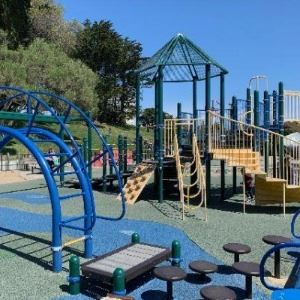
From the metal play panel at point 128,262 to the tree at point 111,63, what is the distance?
44.3 meters

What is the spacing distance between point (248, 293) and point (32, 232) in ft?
16.6

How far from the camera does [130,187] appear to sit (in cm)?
1296

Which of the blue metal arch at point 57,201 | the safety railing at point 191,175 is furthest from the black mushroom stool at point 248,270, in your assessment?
the safety railing at point 191,175

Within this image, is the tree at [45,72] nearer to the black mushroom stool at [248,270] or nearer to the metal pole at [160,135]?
the metal pole at [160,135]

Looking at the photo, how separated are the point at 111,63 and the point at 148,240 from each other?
48529 millimetres

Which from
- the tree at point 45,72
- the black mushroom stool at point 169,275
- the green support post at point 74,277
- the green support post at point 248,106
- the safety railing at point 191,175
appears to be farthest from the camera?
the tree at point 45,72

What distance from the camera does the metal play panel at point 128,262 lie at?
17.4 feet

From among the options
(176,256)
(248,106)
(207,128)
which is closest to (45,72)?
(248,106)

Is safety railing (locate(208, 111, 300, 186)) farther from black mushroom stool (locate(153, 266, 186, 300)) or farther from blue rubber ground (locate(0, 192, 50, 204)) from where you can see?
black mushroom stool (locate(153, 266, 186, 300))

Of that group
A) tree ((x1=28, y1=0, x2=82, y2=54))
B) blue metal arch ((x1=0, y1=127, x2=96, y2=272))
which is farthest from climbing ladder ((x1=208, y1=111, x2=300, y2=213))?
tree ((x1=28, y1=0, x2=82, y2=54))

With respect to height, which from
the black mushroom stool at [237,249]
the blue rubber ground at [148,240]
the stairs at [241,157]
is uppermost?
the stairs at [241,157]

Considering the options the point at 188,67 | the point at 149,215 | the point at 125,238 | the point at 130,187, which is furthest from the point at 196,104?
the point at 125,238

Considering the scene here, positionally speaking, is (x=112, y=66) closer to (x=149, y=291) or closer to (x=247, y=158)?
(x=247, y=158)

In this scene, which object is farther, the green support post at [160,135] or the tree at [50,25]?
the tree at [50,25]
